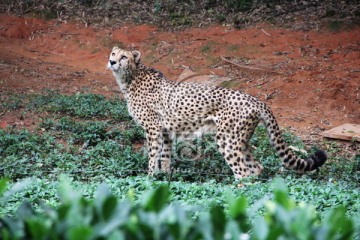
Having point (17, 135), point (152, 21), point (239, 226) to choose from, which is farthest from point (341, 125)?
point (239, 226)

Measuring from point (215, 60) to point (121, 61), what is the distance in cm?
514

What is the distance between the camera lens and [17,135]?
9.78 meters

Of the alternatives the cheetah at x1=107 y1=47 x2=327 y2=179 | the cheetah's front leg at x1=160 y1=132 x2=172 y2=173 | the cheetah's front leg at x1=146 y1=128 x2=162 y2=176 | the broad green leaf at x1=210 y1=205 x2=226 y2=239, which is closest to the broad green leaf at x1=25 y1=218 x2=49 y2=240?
the broad green leaf at x1=210 y1=205 x2=226 y2=239

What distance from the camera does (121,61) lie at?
952cm

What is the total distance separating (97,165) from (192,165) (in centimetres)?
127

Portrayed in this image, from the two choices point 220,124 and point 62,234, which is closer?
point 62,234

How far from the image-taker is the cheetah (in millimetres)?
8547

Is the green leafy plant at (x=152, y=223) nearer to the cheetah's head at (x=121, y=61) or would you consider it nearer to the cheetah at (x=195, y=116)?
the cheetah at (x=195, y=116)

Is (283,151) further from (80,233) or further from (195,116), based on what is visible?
(80,233)

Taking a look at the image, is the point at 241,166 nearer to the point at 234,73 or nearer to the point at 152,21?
the point at 234,73

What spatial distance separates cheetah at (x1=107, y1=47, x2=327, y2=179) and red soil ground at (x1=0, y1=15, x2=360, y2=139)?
6.68 ft

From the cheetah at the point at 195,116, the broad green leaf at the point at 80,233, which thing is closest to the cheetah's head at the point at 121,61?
the cheetah at the point at 195,116

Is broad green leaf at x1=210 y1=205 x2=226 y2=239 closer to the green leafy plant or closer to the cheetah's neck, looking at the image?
the green leafy plant

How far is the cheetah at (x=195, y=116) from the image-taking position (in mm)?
8547
